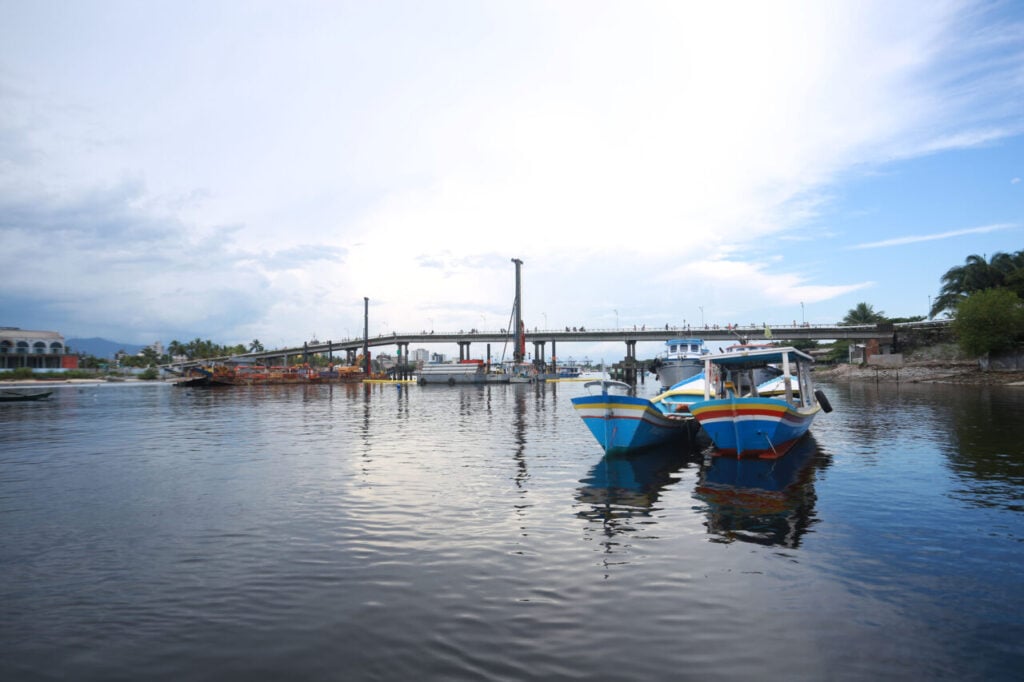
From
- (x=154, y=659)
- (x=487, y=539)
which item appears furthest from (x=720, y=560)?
(x=154, y=659)

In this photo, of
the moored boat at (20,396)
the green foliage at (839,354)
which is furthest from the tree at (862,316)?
the moored boat at (20,396)

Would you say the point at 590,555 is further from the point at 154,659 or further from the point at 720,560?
the point at 154,659

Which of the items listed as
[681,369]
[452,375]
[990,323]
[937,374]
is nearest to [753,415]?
[681,369]

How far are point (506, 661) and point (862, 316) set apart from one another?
507 ft

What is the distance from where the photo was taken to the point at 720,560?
10.3 metres

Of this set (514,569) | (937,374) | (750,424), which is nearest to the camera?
(514,569)

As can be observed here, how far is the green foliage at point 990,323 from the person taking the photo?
230 feet

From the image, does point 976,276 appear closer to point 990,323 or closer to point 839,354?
point 990,323

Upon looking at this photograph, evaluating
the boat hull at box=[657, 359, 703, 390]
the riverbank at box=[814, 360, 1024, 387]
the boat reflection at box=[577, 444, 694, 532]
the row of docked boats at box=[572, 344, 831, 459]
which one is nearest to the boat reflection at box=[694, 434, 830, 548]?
the row of docked boats at box=[572, 344, 831, 459]

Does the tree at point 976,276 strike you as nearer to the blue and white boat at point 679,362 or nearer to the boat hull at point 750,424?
the blue and white boat at point 679,362

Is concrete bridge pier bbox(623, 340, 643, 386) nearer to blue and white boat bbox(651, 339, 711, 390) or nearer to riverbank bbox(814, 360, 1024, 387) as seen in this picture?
riverbank bbox(814, 360, 1024, 387)

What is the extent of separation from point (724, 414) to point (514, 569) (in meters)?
13.0

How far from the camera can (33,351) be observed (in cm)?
13612

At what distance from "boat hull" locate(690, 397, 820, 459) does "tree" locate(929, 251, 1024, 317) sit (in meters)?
91.4
